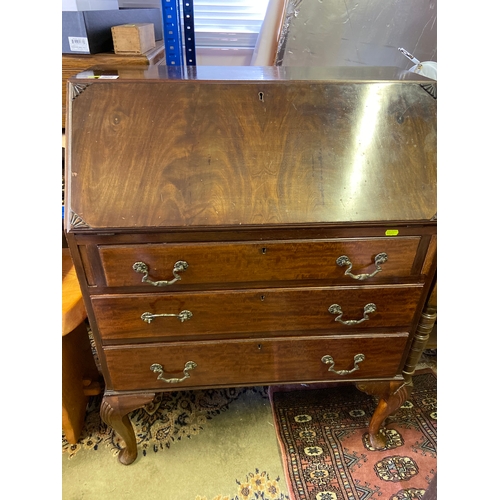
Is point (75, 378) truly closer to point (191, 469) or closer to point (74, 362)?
point (74, 362)

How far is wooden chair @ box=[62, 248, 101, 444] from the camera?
3.93 ft

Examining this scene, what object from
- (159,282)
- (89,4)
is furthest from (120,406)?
(89,4)

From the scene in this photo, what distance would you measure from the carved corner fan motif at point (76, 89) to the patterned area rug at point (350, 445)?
1.29 m

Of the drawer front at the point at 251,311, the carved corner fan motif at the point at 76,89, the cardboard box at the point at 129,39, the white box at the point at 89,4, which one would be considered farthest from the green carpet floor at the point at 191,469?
the white box at the point at 89,4

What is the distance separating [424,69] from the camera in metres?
1.15

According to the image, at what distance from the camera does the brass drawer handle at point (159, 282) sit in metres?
0.88

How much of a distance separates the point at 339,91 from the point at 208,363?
0.83 meters

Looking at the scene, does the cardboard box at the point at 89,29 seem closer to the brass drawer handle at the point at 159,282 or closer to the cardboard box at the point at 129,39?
the cardboard box at the point at 129,39

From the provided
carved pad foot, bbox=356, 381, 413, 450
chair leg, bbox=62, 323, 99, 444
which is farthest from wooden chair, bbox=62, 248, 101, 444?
carved pad foot, bbox=356, 381, 413, 450

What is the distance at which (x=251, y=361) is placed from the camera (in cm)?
110

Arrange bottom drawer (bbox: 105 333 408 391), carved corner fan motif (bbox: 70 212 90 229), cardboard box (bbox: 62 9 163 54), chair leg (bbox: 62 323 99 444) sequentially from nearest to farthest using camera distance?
carved corner fan motif (bbox: 70 212 90 229) → bottom drawer (bbox: 105 333 408 391) → cardboard box (bbox: 62 9 163 54) → chair leg (bbox: 62 323 99 444)

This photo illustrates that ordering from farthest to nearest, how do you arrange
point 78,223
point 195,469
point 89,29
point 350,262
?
point 195,469 < point 89,29 < point 350,262 < point 78,223

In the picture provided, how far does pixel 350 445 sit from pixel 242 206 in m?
1.05

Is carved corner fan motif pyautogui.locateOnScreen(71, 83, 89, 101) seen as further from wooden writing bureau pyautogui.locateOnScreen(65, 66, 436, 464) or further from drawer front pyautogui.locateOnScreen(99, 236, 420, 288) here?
drawer front pyautogui.locateOnScreen(99, 236, 420, 288)
